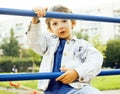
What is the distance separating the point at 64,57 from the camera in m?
1.49

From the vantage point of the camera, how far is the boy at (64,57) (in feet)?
4.68

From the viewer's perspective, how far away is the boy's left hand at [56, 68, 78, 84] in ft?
4.49

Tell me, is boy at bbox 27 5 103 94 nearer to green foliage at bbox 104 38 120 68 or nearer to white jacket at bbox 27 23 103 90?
white jacket at bbox 27 23 103 90

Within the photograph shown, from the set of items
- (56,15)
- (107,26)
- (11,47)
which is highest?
(56,15)

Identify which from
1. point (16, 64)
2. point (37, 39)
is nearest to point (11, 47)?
point (16, 64)

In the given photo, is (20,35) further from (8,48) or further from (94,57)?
(94,57)

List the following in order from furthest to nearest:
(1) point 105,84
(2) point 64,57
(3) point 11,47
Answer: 1. (3) point 11,47
2. (1) point 105,84
3. (2) point 64,57

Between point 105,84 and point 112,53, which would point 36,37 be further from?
point 112,53

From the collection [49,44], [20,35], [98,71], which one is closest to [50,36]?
[49,44]

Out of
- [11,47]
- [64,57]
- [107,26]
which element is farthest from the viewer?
[107,26]

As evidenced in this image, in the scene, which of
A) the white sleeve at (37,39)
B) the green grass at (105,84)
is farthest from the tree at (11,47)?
the white sleeve at (37,39)

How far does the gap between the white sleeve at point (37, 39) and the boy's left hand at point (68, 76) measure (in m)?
0.19

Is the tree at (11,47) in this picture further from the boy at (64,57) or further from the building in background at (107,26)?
the boy at (64,57)

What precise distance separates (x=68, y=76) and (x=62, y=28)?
244mm
